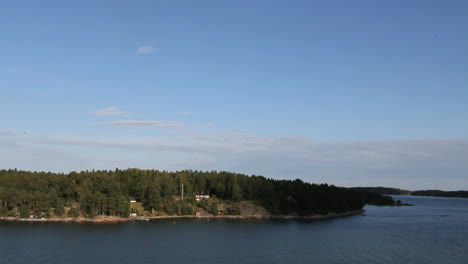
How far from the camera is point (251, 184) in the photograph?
152 m

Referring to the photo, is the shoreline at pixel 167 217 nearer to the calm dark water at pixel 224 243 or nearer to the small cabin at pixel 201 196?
the calm dark water at pixel 224 243

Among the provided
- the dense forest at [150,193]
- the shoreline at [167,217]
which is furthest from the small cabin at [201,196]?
the shoreline at [167,217]

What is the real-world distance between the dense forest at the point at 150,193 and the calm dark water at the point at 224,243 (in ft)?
43.7

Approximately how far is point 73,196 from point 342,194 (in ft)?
341

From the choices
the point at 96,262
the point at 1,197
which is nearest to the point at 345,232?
the point at 96,262

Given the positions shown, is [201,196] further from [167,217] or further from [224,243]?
[224,243]

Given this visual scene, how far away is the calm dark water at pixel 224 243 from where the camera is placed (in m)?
66.7

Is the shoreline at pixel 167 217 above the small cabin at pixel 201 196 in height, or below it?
below

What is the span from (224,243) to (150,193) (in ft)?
183

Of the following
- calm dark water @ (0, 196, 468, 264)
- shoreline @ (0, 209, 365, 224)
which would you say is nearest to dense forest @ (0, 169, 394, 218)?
shoreline @ (0, 209, 365, 224)

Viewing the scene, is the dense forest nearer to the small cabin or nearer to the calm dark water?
the small cabin

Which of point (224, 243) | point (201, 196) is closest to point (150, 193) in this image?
point (201, 196)

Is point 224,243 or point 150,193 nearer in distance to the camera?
point 224,243

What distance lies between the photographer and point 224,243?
82.2m
